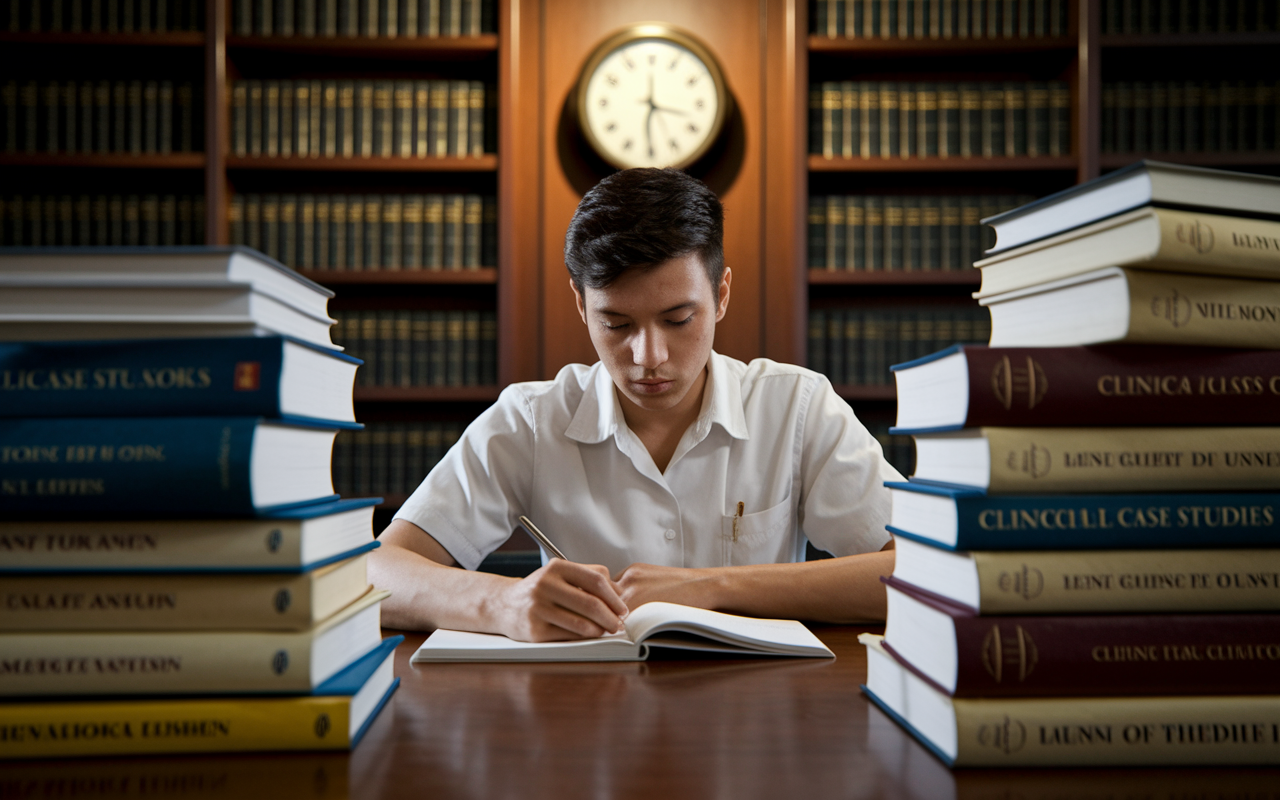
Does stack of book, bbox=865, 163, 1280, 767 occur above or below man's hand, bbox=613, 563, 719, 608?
above

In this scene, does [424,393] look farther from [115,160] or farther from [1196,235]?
[1196,235]

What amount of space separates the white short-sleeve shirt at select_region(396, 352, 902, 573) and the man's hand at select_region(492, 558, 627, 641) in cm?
51

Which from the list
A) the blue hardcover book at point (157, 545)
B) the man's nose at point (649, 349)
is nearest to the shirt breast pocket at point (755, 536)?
the man's nose at point (649, 349)

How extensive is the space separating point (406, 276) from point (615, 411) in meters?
1.20

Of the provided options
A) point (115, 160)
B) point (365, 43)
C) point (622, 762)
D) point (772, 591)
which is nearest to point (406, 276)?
point (365, 43)

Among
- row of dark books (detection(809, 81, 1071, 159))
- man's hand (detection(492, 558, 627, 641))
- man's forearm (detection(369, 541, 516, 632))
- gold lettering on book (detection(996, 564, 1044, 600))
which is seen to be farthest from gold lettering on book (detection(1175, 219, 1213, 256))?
row of dark books (detection(809, 81, 1071, 159))

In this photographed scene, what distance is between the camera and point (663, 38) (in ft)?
8.08

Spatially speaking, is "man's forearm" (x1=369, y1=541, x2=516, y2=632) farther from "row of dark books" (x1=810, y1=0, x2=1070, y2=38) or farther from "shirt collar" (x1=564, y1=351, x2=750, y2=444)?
"row of dark books" (x1=810, y1=0, x2=1070, y2=38)

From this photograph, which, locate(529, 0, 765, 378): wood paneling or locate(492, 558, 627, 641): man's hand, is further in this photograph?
locate(529, 0, 765, 378): wood paneling

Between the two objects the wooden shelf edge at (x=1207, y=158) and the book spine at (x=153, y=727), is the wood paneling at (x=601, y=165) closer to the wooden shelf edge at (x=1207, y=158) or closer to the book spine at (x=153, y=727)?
the wooden shelf edge at (x=1207, y=158)

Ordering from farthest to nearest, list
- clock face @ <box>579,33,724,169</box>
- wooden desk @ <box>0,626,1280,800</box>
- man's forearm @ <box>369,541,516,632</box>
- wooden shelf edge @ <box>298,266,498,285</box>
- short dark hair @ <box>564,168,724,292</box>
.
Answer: clock face @ <box>579,33,724,169</box> < wooden shelf edge @ <box>298,266,498,285</box> < short dark hair @ <box>564,168,724,292</box> < man's forearm @ <box>369,541,516,632</box> < wooden desk @ <box>0,626,1280,800</box>

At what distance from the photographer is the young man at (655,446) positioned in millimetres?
1257

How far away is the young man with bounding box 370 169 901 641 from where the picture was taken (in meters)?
1.26

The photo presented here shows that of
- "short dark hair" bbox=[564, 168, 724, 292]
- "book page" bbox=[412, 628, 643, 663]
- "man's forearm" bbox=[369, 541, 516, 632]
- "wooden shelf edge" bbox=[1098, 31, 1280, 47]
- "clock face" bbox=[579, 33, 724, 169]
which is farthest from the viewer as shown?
"clock face" bbox=[579, 33, 724, 169]
